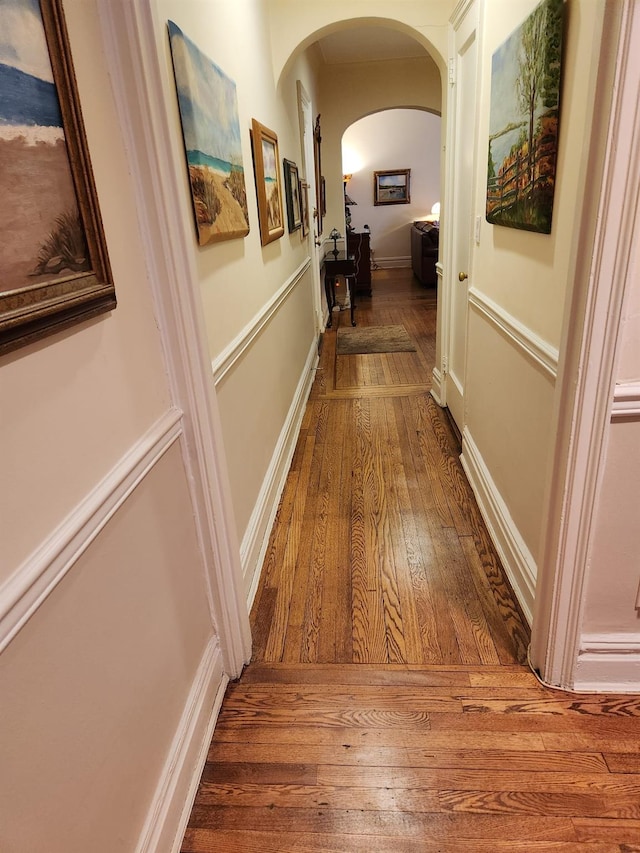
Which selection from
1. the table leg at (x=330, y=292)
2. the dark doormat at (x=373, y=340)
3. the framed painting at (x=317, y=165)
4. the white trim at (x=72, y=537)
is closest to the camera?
the white trim at (x=72, y=537)

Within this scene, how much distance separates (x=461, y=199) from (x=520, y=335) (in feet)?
4.83

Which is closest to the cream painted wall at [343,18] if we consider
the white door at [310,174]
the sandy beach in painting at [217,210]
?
the white door at [310,174]

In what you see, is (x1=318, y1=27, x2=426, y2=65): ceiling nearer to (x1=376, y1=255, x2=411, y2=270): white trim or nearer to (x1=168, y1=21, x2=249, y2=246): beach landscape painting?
(x1=168, y1=21, x2=249, y2=246): beach landscape painting

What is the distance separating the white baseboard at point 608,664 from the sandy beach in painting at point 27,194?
5.12 feet

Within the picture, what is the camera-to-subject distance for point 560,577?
136cm

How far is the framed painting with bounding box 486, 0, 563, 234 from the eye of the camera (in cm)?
139

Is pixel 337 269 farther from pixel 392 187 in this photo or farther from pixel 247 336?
pixel 392 187

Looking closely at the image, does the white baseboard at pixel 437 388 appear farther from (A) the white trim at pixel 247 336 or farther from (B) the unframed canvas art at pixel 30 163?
(B) the unframed canvas art at pixel 30 163

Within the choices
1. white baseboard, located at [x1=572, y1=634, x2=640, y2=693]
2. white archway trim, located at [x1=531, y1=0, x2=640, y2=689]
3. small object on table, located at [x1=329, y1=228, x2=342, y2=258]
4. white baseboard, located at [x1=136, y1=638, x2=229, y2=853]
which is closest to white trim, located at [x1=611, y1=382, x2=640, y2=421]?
white archway trim, located at [x1=531, y1=0, x2=640, y2=689]

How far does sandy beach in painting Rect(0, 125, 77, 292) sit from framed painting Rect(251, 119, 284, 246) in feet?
5.11

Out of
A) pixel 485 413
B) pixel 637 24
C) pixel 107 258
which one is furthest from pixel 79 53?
pixel 485 413

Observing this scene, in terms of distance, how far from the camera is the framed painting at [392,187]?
9258mm

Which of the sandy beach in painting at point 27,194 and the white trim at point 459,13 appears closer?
the sandy beach in painting at point 27,194

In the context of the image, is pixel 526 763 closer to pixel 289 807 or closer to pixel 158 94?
pixel 289 807
